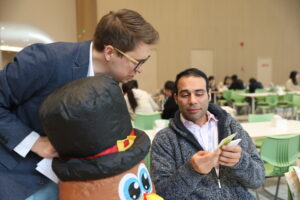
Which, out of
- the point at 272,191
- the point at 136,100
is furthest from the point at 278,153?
the point at 136,100

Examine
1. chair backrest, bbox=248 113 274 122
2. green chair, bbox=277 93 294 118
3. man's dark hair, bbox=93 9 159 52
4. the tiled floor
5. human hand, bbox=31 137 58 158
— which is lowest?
the tiled floor

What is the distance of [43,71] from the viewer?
89 centimetres

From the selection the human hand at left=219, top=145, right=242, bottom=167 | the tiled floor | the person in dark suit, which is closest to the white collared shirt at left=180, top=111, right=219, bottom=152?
the human hand at left=219, top=145, right=242, bottom=167

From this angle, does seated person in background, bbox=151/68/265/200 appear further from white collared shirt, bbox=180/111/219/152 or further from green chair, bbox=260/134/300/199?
green chair, bbox=260/134/300/199

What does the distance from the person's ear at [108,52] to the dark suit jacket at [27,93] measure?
7 cm

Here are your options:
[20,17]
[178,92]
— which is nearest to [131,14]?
[178,92]

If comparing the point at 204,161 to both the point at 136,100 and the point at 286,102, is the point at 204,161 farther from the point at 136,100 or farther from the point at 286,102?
the point at 286,102

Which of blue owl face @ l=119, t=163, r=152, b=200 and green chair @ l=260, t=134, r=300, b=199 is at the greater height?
blue owl face @ l=119, t=163, r=152, b=200

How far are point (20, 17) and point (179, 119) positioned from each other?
682 cm

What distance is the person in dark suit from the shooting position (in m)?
0.88

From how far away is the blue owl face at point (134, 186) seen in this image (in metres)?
0.82

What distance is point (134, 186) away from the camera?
841mm

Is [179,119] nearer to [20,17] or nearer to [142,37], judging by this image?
[142,37]

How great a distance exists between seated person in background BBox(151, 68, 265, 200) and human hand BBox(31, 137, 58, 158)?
665 millimetres
